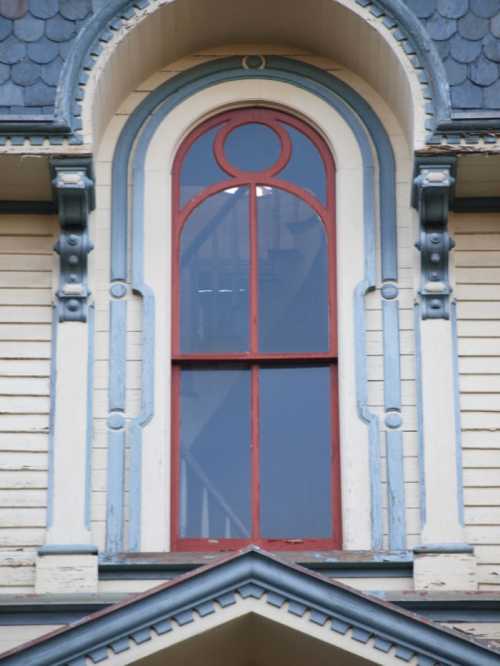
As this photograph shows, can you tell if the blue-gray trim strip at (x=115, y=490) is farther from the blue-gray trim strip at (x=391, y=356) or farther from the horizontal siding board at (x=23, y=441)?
the blue-gray trim strip at (x=391, y=356)

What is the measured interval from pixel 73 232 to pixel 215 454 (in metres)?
2.08

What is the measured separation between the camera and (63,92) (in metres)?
16.5

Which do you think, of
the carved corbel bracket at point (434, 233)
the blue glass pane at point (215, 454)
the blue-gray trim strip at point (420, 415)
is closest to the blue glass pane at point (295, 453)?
the blue glass pane at point (215, 454)

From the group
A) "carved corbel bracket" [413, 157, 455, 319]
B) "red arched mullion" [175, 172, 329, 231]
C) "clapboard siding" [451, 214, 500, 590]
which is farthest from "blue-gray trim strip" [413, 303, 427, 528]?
"red arched mullion" [175, 172, 329, 231]

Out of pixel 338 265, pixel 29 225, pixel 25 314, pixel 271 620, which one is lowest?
pixel 271 620

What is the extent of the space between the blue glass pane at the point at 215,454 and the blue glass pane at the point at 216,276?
0.87 feet

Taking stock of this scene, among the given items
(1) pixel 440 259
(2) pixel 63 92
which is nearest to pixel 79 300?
(2) pixel 63 92

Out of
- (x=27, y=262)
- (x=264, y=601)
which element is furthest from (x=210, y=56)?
(x=264, y=601)

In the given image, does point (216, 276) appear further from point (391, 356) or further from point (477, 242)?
point (477, 242)

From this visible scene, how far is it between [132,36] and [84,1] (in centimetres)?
49

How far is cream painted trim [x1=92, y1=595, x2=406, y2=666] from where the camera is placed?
14180 mm

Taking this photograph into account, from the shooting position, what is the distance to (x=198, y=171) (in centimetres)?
1728

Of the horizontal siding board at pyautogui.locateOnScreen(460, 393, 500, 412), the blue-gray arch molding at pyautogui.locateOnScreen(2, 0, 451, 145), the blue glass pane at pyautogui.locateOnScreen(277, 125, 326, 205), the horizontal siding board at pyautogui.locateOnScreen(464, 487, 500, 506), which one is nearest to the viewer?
the horizontal siding board at pyautogui.locateOnScreen(464, 487, 500, 506)

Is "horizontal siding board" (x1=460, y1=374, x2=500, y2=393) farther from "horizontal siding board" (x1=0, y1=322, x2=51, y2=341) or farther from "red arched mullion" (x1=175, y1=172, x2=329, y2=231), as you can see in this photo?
"horizontal siding board" (x1=0, y1=322, x2=51, y2=341)
